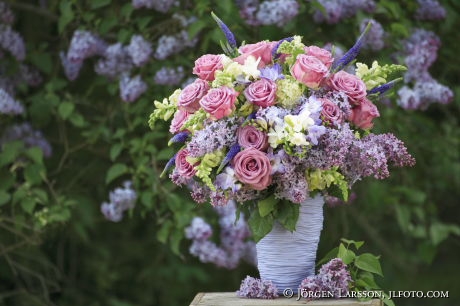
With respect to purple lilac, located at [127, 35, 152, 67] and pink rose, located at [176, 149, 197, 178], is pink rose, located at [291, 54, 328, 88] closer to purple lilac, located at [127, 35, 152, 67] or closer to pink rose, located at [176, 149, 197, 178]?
pink rose, located at [176, 149, 197, 178]

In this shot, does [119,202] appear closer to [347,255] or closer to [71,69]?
[71,69]

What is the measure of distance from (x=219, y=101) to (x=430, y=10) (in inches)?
80.1

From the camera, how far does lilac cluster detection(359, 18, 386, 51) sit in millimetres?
3664

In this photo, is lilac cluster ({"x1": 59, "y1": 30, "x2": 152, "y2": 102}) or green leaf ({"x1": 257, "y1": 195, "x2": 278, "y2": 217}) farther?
lilac cluster ({"x1": 59, "y1": 30, "x2": 152, "y2": 102})

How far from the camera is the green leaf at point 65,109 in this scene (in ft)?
12.6

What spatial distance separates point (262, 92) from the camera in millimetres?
2258

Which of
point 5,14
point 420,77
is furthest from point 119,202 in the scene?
point 420,77

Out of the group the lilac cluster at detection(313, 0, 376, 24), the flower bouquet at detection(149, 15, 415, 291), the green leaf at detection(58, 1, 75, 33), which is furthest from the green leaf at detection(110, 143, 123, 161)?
the flower bouquet at detection(149, 15, 415, 291)

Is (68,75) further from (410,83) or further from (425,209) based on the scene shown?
(425,209)

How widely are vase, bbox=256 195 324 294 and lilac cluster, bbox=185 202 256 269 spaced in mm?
1268

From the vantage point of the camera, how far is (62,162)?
4078 mm

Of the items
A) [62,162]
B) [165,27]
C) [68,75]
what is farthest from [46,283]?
[165,27]

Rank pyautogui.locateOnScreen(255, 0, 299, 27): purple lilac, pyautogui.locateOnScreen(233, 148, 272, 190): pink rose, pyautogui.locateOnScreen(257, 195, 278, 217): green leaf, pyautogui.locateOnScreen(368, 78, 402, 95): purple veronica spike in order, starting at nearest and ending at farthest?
pyautogui.locateOnScreen(233, 148, 272, 190): pink rose, pyautogui.locateOnScreen(257, 195, 278, 217): green leaf, pyautogui.locateOnScreen(368, 78, 402, 95): purple veronica spike, pyautogui.locateOnScreen(255, 0, 299, 27): purple lilac

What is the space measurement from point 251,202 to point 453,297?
5.45 meters
